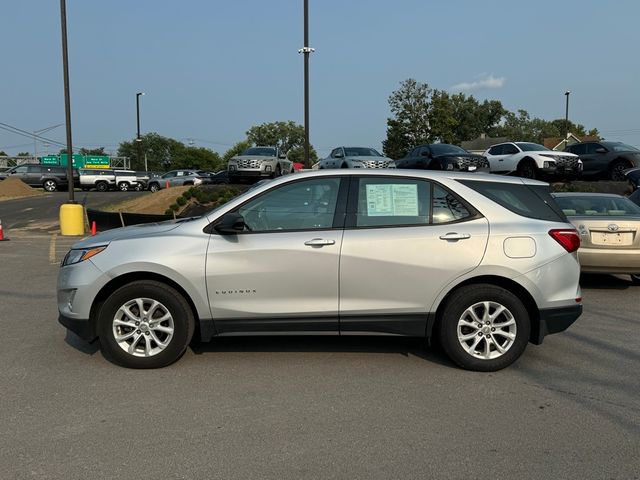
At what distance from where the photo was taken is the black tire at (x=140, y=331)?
474 centimetres

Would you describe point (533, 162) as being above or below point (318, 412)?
above

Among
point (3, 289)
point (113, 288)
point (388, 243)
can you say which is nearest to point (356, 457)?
point (388, 243)

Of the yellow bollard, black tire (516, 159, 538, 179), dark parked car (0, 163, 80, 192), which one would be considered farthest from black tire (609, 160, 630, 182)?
dark parked car (0, 163, 80, 192)

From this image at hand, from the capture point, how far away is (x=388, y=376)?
15.5 ft

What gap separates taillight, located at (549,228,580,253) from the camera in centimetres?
483

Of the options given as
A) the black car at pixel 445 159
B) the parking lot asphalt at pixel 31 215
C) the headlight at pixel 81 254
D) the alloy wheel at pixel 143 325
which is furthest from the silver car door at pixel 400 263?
the parking lot asphalt at pixel 31 215

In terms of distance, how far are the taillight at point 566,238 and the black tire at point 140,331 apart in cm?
318

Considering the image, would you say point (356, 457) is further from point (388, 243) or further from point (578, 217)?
point (578, 217)

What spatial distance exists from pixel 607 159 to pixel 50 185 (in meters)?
33.8

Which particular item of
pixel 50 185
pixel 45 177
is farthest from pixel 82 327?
pixel 45 177

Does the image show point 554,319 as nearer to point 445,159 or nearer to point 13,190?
point 445,159

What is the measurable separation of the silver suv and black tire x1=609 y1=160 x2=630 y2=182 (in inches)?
686

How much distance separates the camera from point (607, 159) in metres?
20.0

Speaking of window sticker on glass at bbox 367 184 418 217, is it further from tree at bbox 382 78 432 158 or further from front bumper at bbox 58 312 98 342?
A: tree at bbox 382 78 432 158
